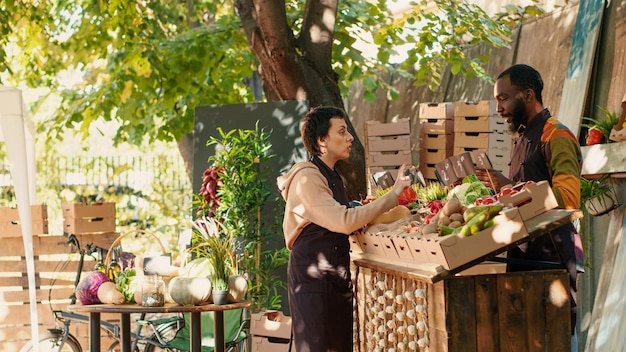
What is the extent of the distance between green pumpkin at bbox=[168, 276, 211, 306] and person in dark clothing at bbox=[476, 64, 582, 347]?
5.69 ft

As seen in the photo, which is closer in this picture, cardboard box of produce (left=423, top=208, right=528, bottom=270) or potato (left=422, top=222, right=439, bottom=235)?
cardboard box of produce (left=423, top=208, right=528, bottom=270)

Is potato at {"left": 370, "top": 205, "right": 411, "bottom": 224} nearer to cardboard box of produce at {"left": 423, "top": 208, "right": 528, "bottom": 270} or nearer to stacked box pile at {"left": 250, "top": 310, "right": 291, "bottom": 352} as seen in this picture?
cardboard box of produce at {"left": 423, "top": 208, "right": 528, "bottom": 270}

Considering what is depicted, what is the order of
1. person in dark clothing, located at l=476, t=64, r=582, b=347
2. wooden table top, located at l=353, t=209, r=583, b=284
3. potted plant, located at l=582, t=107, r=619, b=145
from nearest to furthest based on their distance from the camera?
wooden table top, located at l=353, t=209, r=583, b=284, person in dark clothing, located at l=476, t=64, r=582, b=347, potted plant, located at l=582, t=107, r=619, b=145

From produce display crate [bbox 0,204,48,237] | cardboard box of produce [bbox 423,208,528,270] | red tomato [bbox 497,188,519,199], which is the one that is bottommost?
produce display crate [bbox 0,204,48,237]

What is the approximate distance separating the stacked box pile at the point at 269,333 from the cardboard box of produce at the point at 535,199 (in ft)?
8.67

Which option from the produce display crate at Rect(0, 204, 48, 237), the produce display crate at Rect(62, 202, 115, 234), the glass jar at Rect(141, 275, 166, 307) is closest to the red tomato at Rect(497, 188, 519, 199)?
the glass jar at Rect(141, 275, 166, 307)

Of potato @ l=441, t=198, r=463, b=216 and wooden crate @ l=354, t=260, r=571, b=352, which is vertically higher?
potato @ l=441, t=198, r=463, b=216

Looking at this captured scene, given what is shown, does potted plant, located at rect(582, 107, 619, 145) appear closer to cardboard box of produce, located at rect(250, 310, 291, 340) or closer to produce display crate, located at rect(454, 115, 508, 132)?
produce display crate, located at rect(454, 115, 508, 132)

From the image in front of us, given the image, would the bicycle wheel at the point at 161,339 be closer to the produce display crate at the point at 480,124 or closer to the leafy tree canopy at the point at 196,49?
the produce display crate at the point at 480,124

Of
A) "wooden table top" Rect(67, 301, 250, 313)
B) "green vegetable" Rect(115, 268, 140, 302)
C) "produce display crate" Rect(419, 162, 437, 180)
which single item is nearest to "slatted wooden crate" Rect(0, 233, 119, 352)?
"produce display crate" Rect(419, 162, 437, 180)

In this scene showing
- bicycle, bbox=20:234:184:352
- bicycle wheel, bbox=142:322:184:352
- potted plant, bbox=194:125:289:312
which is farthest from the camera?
potted plant, bbox=194:125:289:312

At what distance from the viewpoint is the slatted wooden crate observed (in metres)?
9.57

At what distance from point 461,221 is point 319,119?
2.99ft

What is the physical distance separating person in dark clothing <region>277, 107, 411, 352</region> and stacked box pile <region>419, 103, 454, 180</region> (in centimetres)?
346
